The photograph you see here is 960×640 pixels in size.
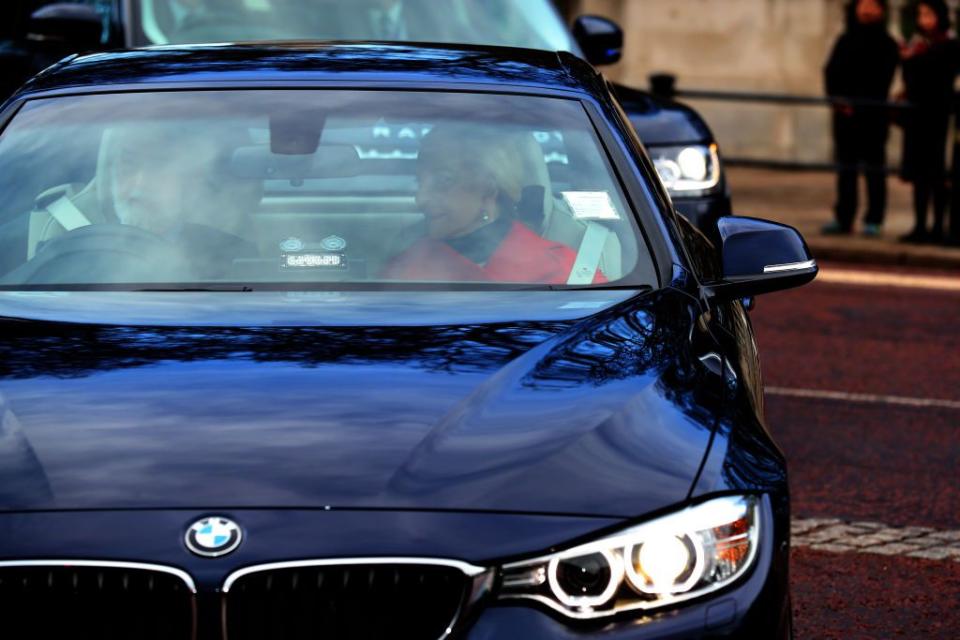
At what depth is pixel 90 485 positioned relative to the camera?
3172mm

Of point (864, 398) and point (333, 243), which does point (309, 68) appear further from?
point (864, 398)

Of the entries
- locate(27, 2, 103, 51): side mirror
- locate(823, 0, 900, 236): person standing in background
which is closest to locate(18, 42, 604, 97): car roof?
locate(27, 2, 103, 51): side mirror

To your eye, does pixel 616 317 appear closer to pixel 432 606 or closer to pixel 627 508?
pixel 627 508

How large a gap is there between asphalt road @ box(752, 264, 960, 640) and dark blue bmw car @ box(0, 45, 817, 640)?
1.20 metres

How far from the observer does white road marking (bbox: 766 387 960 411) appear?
8.96 metres

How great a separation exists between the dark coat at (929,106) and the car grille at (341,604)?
12.6 meters

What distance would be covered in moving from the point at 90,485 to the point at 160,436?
0.60 ft

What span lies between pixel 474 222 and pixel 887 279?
32.1 feet

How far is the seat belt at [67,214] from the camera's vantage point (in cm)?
452

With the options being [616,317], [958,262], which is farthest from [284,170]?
[958,262]

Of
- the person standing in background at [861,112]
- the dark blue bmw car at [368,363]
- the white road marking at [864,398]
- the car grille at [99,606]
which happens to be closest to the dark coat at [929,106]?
the person standing in background at [861,112]

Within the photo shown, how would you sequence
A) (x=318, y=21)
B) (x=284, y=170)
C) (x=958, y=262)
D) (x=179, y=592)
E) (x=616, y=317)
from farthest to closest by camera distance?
1. (x=958, y=262)
2. (x=318, y=21)
3. (x=284, y=170)
4. (x=616, y=317)
5. (x=179, y=592)

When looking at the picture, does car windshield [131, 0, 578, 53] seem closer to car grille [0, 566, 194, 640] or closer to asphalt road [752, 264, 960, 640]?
asphalt road [752, 264, 960, 640]

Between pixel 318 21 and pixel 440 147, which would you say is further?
pixel 318 21
